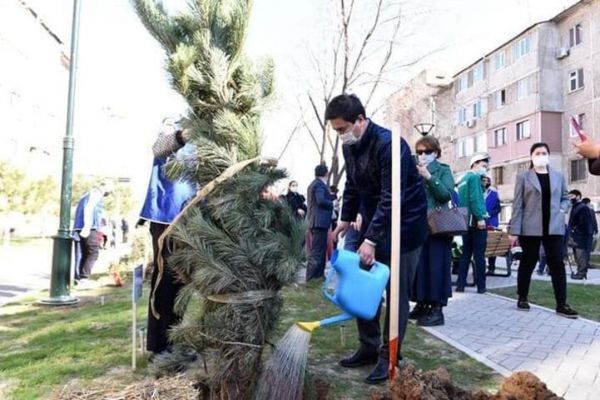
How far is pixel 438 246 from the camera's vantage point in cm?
543

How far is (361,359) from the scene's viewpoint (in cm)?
382

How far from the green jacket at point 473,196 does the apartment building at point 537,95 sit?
15796 mm

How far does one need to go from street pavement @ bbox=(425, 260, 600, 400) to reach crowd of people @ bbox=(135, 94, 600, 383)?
0.30 metres

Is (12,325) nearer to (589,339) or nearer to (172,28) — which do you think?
(172,28)

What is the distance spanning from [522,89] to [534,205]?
35046 mm

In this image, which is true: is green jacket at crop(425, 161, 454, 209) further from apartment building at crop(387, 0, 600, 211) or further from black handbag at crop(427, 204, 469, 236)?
apartment building at crop(387, 0, 600, 211)

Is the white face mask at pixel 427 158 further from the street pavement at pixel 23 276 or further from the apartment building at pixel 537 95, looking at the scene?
the apartment building at pixel 537 95

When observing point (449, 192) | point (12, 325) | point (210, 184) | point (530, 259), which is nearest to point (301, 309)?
point (449, 192)

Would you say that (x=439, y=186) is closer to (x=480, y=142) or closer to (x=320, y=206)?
(x=320, y=206)

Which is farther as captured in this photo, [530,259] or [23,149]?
[23,149]

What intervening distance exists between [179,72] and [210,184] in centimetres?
61

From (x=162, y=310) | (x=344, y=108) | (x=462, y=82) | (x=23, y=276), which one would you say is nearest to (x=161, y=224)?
(x=162, y=310)

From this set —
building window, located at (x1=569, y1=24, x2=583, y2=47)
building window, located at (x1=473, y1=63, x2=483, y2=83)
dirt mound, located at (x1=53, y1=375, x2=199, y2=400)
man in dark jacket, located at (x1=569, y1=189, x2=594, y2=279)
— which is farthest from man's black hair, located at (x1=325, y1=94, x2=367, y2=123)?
building window, located at (x1=473, y1=63, x2=483, y2=83)

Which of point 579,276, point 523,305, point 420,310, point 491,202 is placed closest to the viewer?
point 420,310
